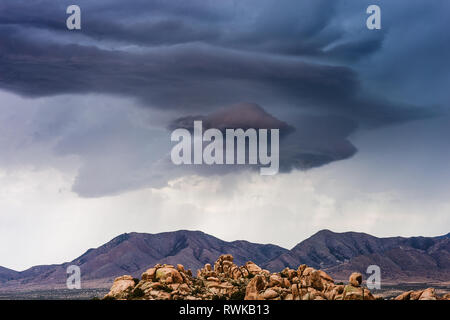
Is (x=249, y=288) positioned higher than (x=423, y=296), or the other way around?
(x=249, y=288)

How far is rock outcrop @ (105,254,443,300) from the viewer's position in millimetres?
112062

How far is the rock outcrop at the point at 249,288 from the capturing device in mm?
112062

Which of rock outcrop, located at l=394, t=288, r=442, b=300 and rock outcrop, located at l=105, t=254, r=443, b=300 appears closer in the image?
rock outcrop, located at l=394, t=288, r=442, b=300

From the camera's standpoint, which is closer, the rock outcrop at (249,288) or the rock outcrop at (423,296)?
the rock outcrop at (423,296)

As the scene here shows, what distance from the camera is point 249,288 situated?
11831cm

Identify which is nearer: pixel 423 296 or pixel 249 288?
pixel 423 296
